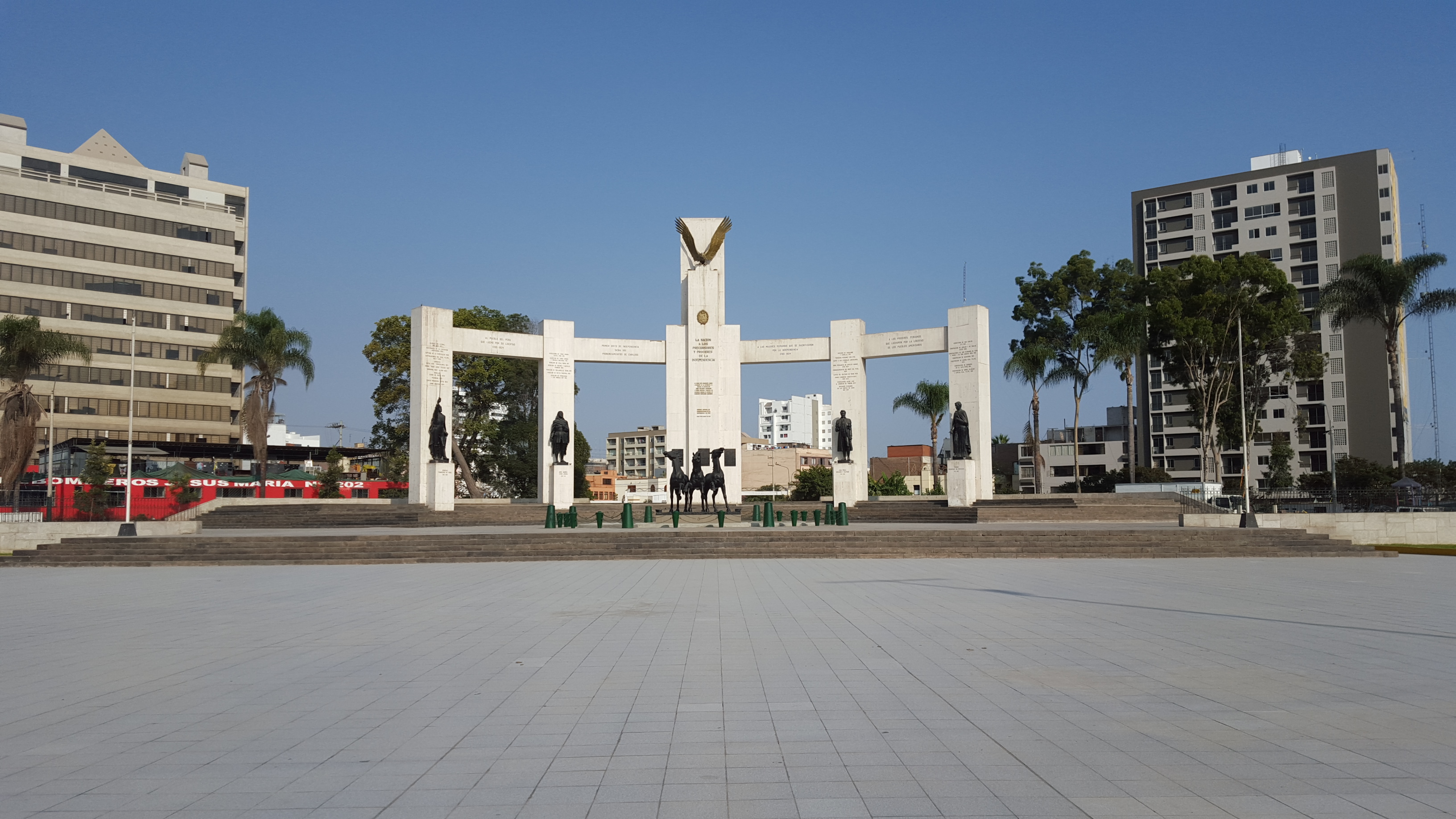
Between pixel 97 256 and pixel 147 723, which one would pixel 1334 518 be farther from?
pixel 97 256

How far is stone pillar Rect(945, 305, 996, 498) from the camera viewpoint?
1569 inches

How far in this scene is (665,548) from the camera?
23.9 meters

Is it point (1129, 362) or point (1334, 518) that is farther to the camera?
point (1129, 362)

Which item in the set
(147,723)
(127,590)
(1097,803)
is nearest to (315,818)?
(147,723)

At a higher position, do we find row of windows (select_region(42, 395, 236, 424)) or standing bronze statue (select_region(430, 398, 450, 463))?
row of windows (select_region(42, 395, 236, 424))

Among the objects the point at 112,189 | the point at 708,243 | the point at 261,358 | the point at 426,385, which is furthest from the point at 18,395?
the point at 112,189

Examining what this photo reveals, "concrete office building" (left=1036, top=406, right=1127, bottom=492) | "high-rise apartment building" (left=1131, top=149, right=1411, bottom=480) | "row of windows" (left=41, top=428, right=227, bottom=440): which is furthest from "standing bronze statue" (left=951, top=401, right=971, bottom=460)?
"row of windows" (left=41, top=428, right=227, bottom=440)

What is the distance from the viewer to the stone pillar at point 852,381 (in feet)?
141

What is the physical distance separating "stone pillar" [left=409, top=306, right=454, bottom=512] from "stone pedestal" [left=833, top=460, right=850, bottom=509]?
16.7 m

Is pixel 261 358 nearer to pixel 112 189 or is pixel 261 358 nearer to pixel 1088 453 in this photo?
pixel 112 189

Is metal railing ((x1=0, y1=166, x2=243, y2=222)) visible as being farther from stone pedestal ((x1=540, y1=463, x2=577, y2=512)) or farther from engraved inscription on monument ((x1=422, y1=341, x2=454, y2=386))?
stone pedestal ((x1=540, y1=463, x2=577, y2=512))

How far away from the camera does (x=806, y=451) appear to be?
135000 mm

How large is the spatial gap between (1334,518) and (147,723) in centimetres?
3240

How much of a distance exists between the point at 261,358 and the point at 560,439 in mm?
15351
